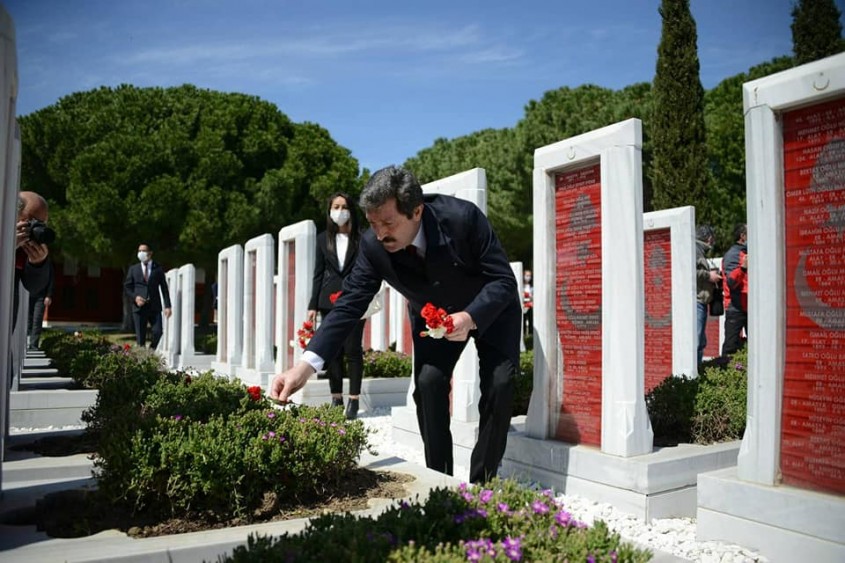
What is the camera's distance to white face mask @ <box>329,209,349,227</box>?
26.0 feet

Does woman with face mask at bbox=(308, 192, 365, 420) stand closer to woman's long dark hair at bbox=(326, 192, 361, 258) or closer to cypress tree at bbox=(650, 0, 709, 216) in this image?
woman's long dark hair at bbox=(326, 192, 361, 258)

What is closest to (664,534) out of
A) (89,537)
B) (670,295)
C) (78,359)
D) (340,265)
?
(89,537)

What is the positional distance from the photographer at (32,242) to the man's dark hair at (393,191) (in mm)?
2262

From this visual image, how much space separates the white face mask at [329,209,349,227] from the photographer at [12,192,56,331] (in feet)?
10.8

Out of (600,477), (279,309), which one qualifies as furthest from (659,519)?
(279,309)

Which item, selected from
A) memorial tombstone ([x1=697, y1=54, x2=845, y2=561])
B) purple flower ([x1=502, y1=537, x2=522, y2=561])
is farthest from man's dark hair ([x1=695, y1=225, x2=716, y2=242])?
purple flower ([x1=502, y1=537, x2=522, y2=561])

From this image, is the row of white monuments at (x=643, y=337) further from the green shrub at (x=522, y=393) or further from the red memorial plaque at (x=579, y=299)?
the green shrub at (x=522, y=393)

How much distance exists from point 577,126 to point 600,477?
2656 centimetres

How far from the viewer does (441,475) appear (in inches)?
155

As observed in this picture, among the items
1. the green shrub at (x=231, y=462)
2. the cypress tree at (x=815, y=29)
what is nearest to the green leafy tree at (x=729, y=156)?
the cypress tree at (x=815, y=29)

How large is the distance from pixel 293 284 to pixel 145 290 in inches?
208

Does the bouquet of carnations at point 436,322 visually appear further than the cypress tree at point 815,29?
No

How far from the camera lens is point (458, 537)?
2508 millimetres

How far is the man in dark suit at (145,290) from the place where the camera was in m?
14.9
